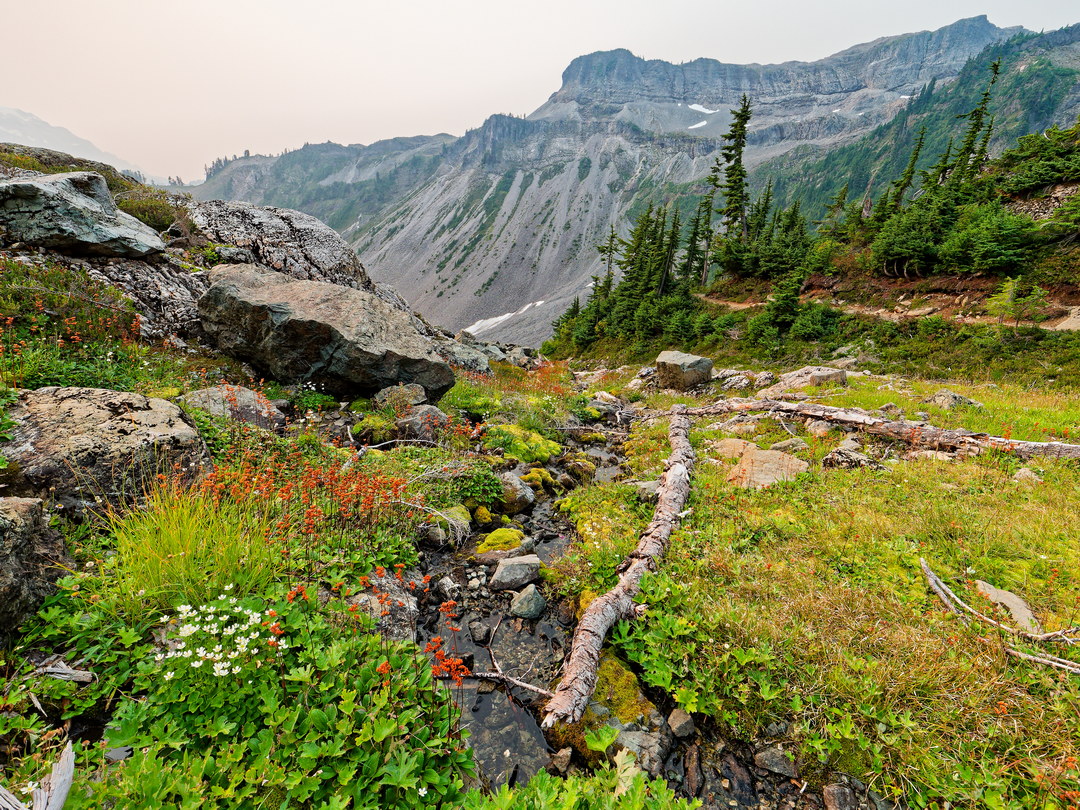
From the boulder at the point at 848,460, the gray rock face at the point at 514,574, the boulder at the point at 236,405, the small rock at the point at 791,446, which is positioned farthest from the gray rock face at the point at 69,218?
the boulder at the point at 848,460

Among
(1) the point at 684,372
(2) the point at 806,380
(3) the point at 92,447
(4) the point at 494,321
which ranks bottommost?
(4) the point at 494,321

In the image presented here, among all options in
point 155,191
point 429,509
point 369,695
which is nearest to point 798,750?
point 369,695

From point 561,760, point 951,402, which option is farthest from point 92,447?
point 951,402

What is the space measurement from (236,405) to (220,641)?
5647 mm

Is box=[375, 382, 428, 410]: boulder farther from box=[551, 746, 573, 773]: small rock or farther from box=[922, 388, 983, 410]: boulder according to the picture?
box=[922, 388, 983, 410]: boulder

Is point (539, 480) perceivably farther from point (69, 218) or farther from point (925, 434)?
point (69, 218)

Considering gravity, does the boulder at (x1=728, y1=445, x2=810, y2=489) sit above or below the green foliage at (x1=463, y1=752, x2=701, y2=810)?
below

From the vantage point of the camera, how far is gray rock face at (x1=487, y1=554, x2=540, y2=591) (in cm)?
610

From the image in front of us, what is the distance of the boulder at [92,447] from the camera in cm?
455

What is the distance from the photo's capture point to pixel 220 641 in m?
3.39

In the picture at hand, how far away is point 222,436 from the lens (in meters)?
6.99

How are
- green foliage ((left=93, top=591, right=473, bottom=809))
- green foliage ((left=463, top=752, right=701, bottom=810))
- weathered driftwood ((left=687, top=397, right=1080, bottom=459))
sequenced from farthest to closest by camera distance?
weathered driftwood ((left=687, top=397, right=1080, bottom=459)) < green foliage ((left=463, top=752, right=701, bottom=810)) < green foliage ((left=93, top=591, right=473, bottom=809))

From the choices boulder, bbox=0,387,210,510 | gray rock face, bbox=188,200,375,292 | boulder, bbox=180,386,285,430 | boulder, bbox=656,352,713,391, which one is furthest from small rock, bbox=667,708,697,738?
boulder, bbox=656,352,713,391

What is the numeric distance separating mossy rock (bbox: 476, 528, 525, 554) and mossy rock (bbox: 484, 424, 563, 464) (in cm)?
321
